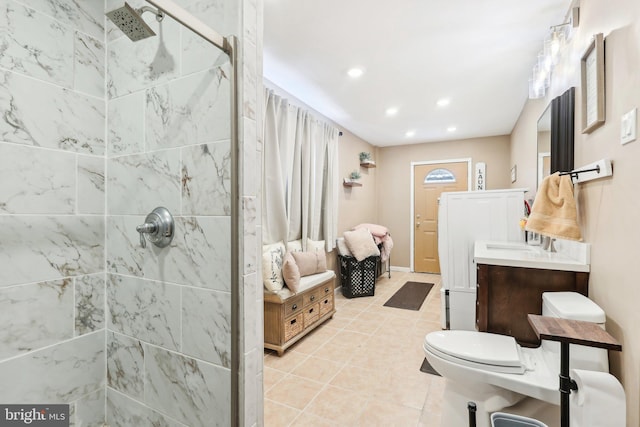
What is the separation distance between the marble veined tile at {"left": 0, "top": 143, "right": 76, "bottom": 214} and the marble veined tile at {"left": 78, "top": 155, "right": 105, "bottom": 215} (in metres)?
0.02

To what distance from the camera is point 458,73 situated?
2.86 metres

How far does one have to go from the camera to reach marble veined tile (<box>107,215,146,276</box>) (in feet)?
3.80

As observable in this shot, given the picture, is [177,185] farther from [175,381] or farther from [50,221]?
[175,381]

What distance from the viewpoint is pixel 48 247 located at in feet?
3.59

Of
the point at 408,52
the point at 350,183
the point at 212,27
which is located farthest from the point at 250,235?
the point at 350,183

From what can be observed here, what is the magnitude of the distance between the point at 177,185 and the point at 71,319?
67cm

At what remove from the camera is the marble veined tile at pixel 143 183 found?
1.07 m

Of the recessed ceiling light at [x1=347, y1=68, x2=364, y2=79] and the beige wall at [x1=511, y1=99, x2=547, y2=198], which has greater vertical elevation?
the recessed ceiling light at [x1=347, y1=68, x2=364, y2=79]

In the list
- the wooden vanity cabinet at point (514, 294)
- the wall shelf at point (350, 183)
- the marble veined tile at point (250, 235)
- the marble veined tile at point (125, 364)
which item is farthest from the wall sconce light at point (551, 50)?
the marble veined tile at point (125, 364)

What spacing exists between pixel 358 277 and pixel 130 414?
10.8 ft

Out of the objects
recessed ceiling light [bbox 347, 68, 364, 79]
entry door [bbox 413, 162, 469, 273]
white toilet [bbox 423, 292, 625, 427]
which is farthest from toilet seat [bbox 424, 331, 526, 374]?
entry door [bbox 413, 162, 469, 273]

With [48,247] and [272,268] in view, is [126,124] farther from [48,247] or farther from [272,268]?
[272,268]

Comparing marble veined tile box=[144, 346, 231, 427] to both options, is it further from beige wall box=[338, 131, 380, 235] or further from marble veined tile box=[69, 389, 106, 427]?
beige wall box=[338, 131, 380, 235]

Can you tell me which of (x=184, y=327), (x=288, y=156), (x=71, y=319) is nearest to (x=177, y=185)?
(x=184, y=327)
